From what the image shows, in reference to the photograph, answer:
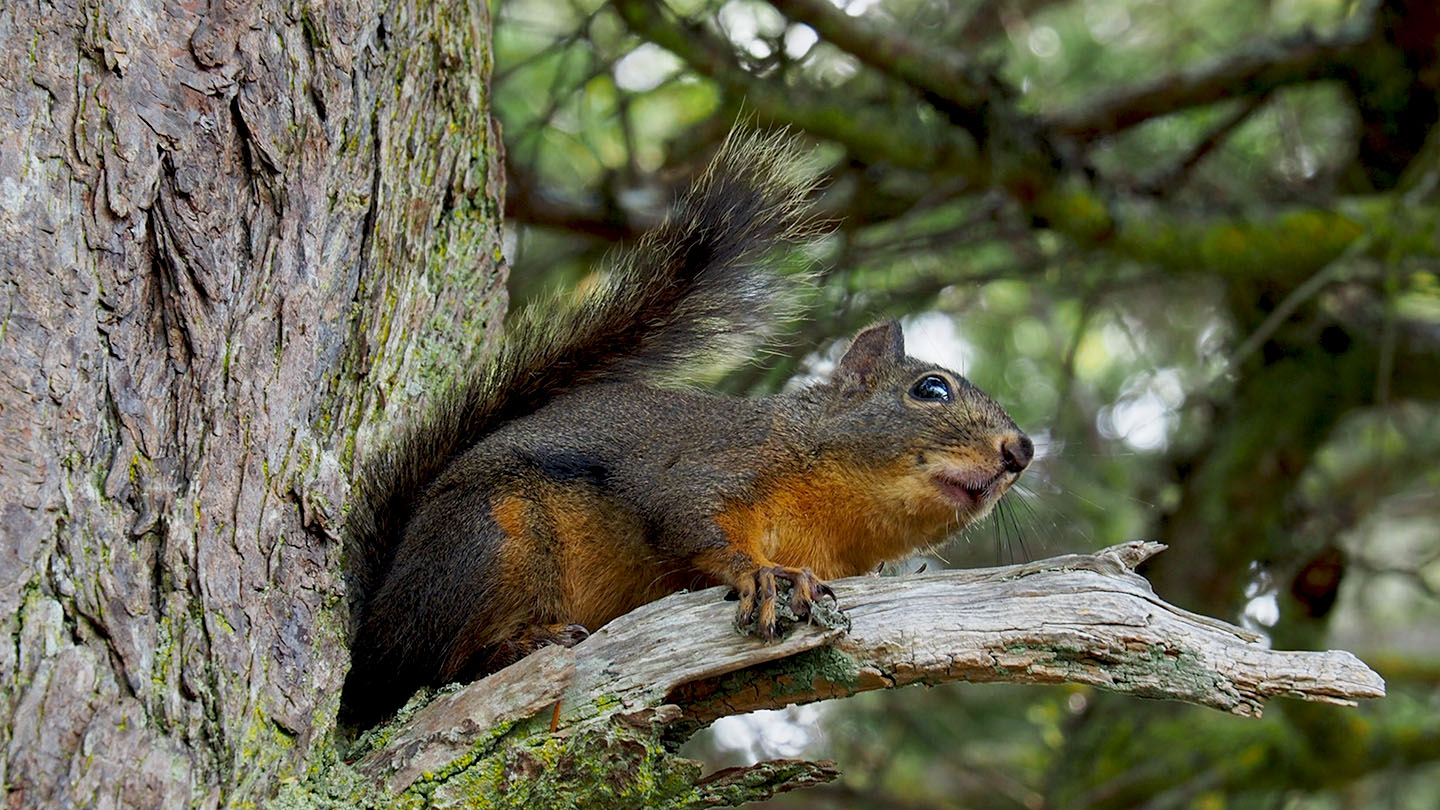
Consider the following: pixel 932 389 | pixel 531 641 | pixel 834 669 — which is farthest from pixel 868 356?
pixel 834 669

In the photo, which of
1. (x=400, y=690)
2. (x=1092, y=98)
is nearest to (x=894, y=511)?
(x=400, y=690)

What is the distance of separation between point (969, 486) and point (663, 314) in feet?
2.37

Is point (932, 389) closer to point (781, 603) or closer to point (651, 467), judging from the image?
point (651, 467)

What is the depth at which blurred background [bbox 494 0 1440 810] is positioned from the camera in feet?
12.2

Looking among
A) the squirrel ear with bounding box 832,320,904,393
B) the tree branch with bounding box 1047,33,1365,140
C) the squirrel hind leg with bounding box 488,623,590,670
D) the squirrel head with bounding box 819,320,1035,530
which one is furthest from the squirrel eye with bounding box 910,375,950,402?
the tree branch with bounding box 1047,33,1365,140

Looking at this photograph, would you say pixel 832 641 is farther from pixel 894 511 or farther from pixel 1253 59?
pixel 1253 59

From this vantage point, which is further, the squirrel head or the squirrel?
the squirrel head

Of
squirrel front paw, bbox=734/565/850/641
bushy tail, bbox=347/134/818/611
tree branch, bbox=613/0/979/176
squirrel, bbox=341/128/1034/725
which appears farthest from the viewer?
tree branch, bbox=613/0/979/176

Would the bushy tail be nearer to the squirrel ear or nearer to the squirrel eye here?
the squirrel ear

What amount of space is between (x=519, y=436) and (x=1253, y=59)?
271 cm

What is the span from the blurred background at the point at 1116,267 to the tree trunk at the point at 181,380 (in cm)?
137

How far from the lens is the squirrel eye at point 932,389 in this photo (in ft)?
9.45

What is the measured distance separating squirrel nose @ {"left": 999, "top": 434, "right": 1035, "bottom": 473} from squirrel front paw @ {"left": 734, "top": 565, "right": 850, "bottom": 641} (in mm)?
703

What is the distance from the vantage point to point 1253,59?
4.05 metres
